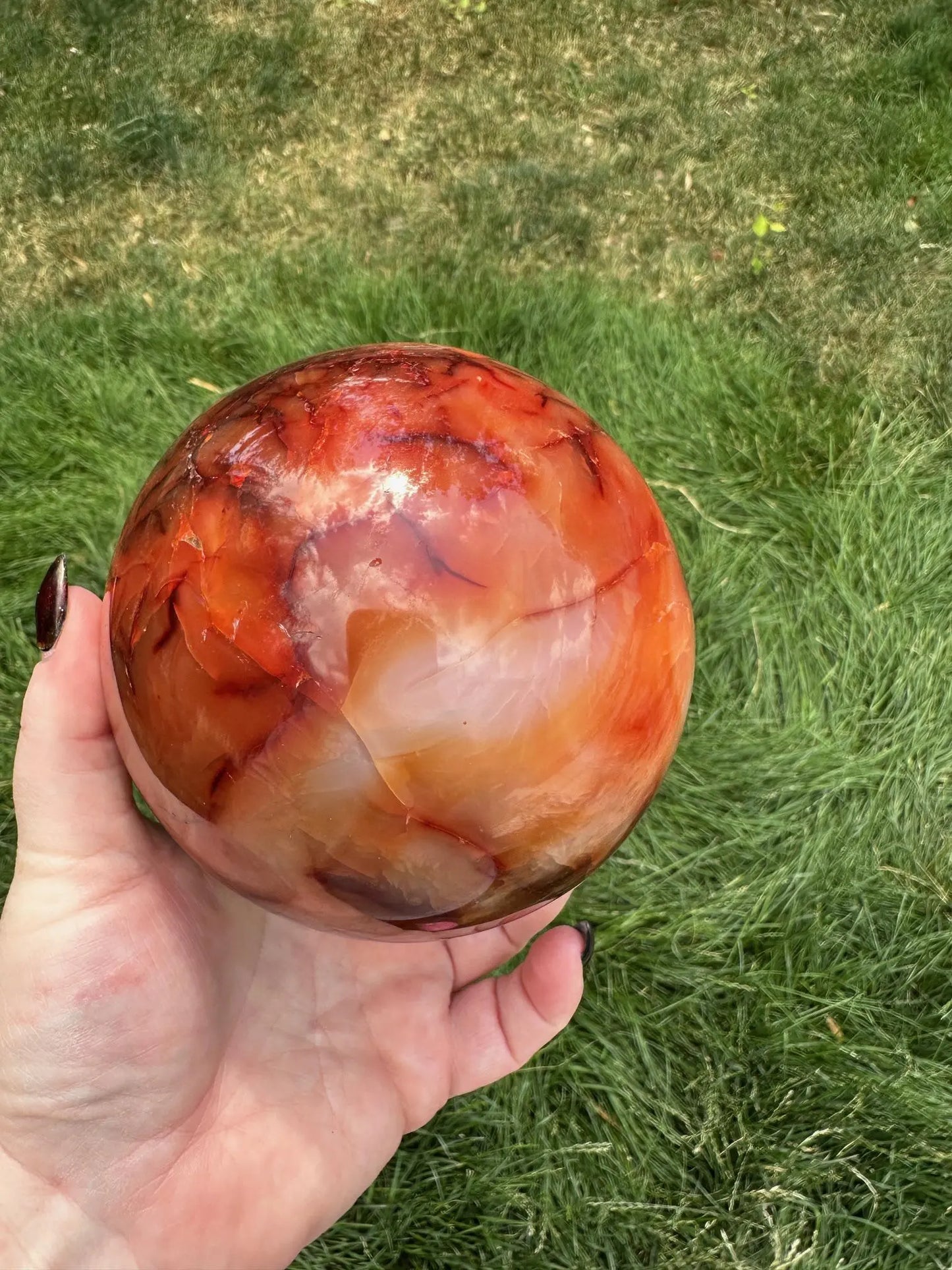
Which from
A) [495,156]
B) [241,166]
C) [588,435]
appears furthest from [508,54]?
[588,435]

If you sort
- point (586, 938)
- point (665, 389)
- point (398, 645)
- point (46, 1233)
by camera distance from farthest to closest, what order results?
point (665, 389), point (586, 938), point (46, 1233), point (398, 645)

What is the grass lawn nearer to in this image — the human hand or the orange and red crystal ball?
the human hand

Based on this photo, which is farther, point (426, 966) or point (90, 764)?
point (426, 966)

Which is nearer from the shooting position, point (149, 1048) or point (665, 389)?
point (149, 1048)

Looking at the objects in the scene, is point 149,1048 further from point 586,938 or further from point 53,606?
point 586,938

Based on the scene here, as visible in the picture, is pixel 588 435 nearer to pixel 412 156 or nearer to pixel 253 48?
pixel 412 156

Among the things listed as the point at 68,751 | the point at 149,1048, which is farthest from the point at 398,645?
the point at 149,1048

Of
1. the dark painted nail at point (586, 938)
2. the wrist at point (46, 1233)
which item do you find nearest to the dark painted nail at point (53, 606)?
the wrist at point (46, 1233)
